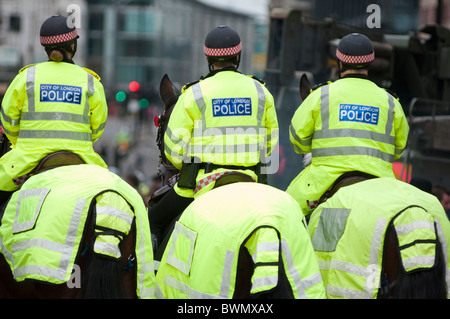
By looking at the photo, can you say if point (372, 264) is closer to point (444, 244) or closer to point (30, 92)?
point (444, 244)

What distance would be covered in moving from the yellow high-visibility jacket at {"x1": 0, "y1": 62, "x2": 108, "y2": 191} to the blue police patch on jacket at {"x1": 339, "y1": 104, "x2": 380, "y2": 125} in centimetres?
206

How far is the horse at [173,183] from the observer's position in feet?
15.1

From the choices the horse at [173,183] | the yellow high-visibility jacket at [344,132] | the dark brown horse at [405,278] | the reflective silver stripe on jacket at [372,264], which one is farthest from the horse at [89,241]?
the yellow high-visibility jacket at [344,132]

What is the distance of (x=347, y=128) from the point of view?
6.41 metres

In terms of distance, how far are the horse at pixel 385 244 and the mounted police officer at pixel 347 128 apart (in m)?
0.83

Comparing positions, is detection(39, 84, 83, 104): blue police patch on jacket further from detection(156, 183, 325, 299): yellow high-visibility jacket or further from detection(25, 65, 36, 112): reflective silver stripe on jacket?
detection(156, 183, 325, 299): yellow high-visibility jacket

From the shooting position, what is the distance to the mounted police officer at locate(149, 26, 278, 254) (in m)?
6.23

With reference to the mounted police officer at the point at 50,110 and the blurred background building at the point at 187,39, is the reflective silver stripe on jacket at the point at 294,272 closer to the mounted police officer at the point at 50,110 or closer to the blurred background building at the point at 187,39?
the mounted police officer at the point at 50,110

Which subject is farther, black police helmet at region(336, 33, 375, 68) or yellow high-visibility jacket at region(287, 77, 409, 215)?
black police helmet at region(336, 33, 375, 68)

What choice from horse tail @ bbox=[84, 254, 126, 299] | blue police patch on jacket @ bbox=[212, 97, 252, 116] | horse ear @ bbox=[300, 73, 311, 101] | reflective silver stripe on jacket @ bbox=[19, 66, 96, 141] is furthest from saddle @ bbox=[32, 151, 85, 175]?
horse ear @ bbox=[300, 73, 311, 101]

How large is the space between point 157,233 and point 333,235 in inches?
70.1

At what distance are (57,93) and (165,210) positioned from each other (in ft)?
4.34

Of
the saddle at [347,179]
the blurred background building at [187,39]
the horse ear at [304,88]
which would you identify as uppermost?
the horse ear at [304,88]
